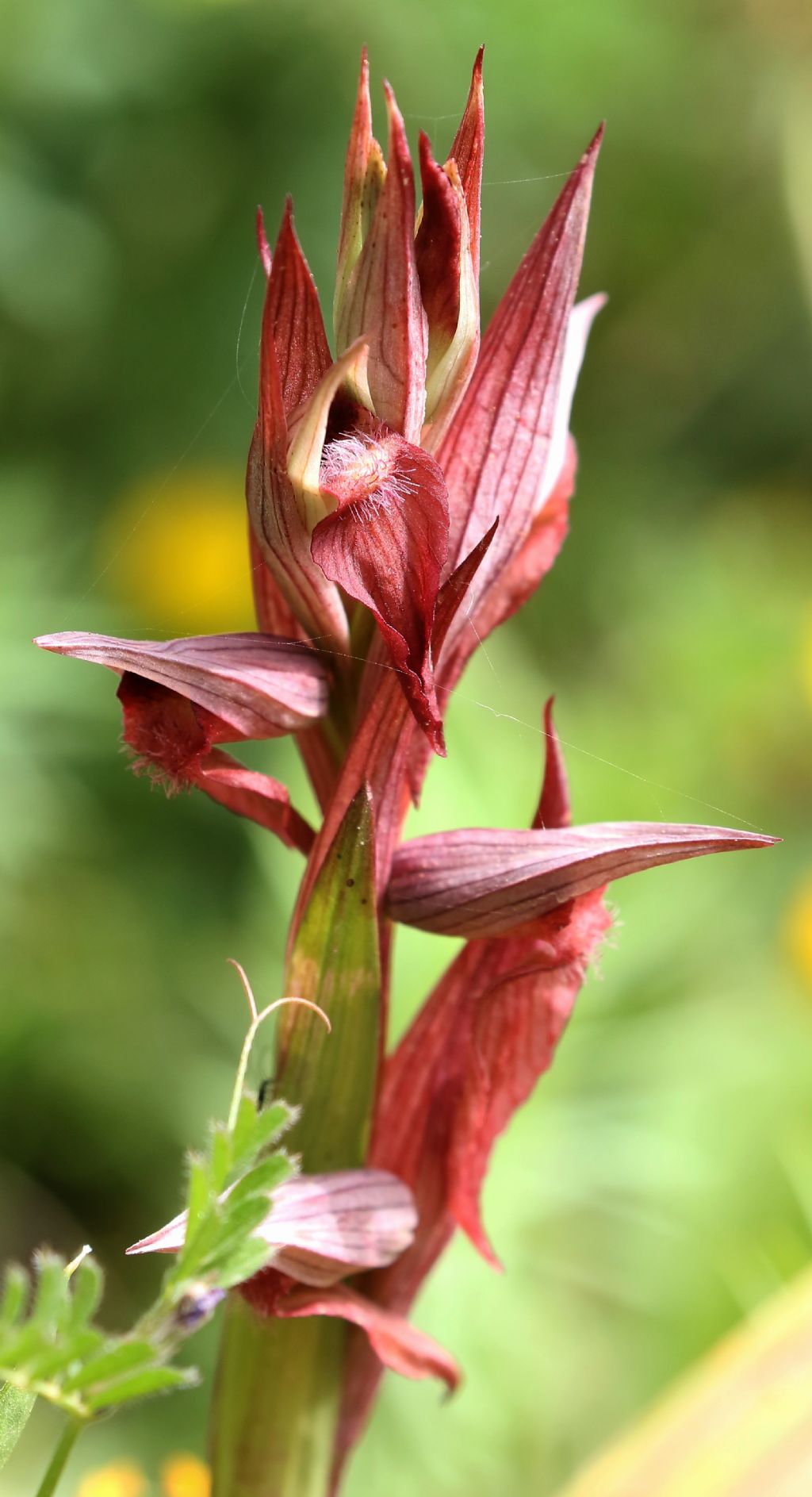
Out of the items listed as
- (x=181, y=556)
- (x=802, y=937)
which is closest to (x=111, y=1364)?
(x=802, y=937)

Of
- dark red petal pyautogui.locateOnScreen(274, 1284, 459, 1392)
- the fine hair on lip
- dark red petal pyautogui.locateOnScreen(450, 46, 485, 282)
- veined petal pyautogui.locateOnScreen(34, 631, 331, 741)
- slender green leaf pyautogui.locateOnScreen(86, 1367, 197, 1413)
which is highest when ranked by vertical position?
dark red petal pyautogui.locateOnScreen(450, 46, 485, 282)

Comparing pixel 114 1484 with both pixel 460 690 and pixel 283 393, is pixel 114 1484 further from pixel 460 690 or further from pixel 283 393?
pixel 460 690

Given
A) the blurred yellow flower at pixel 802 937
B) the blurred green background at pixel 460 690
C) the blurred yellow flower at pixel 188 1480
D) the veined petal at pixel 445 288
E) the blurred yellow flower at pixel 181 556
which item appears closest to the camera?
the veined petal at pixel 445 288

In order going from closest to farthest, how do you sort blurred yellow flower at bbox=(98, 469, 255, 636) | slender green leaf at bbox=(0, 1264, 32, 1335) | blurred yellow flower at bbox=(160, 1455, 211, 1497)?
slender green leaf at bbox=(0, 1264, 32, 1335) → blurred yellow flower at bbox=(160, 1455, 211, 1497) → blurred yellow flower at bbox=(98, 469, 255, 636)

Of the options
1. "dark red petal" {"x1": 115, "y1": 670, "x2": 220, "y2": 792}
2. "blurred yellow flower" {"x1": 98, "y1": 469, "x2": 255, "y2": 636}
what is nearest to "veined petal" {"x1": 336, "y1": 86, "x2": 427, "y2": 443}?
"dark red petal" {"x1": 115, "y1": 670, "x2": 220, "y2": 792}

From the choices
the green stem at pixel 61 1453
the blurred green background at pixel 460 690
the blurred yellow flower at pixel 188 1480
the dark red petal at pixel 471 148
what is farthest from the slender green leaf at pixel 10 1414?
the blurred green background at pixel 460 690

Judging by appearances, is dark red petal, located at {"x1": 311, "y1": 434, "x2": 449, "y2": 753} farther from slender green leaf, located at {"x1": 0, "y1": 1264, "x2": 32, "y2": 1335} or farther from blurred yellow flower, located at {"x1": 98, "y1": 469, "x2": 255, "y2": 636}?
blurred yellow flower, located at {"x1": 98, "y1": 469, "x2": 255, "y2": 636}

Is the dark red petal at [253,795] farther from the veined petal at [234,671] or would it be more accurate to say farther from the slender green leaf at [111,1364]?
the slender green leaf at [111,1364]

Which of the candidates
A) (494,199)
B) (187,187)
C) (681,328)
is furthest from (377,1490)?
(681,328)
